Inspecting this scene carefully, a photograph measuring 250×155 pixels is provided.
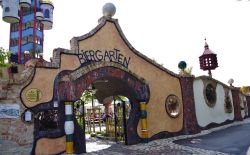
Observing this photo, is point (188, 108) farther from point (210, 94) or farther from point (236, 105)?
point (236, 105)

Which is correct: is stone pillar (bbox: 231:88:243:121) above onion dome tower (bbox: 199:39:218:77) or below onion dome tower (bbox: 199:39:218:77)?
below

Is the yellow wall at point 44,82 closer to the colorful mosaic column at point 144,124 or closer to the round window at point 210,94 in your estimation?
the colorful mosaic column at point 144,124

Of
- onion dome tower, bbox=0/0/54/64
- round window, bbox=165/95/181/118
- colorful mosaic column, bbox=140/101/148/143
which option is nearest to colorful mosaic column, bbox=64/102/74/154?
colorful mosaic column, bbox=140/101/148/143

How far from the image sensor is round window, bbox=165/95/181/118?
1297 cm

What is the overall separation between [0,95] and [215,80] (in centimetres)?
1315

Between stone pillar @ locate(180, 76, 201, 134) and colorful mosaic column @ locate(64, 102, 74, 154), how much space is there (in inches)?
257

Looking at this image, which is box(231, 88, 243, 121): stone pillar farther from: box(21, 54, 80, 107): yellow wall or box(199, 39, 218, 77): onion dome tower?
box(21, 54, 80, 107): yellow wall

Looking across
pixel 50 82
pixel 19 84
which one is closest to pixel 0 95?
pixel 19 84

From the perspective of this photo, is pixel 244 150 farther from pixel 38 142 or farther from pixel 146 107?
pixel 38 142

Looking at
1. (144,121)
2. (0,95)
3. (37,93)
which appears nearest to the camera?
(0,95)

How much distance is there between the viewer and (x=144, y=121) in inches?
446

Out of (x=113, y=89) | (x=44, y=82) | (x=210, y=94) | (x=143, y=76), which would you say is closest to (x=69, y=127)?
(x=44, y=82)

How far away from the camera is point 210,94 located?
644 inches

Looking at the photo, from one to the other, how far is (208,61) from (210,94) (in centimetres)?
347
